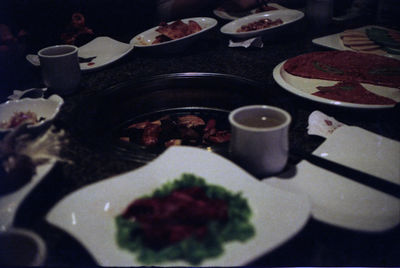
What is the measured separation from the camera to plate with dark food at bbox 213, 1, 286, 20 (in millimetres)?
3266

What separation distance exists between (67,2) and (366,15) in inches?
118

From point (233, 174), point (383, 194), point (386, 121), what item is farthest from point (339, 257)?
point (386, 121)

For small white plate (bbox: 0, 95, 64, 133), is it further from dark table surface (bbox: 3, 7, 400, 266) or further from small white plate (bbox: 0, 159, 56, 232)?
small white plate (bbox: 0, 159, 56, 232)

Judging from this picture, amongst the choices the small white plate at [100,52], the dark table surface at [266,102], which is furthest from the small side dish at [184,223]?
the small white plate at [100,52]

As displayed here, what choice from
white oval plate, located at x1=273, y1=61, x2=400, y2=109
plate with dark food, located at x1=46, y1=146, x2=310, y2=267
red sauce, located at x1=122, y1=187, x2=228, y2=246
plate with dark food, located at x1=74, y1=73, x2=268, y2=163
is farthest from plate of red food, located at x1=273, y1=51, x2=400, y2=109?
red sauce, located at x1=122, y1=187, x2=228, y2=246

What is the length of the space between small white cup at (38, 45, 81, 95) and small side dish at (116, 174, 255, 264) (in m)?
1.16

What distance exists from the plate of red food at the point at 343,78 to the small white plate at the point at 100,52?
114cm

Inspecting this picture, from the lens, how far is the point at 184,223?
93 cm

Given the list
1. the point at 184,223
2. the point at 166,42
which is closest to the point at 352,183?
the point at 184,223

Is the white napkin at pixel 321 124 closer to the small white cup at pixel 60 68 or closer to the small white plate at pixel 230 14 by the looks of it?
the small white cup at pixel 60 68

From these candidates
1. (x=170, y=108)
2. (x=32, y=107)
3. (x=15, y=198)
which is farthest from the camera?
(x=170, y=108)

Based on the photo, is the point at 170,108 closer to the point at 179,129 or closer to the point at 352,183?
the point at 179,129

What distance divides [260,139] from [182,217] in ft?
1.24

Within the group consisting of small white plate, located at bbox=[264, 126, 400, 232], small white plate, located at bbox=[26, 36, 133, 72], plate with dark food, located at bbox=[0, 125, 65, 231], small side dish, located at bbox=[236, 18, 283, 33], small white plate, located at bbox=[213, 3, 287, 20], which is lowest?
small white plate, located at bbox=[264, 126, 400, 232]
